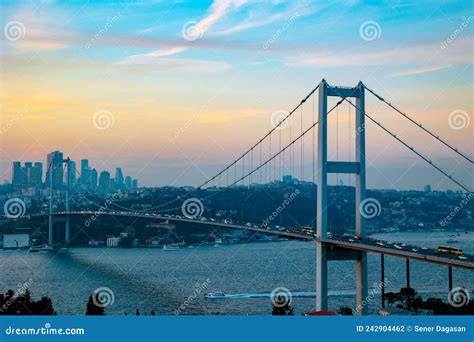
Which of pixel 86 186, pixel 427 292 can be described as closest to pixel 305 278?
pixel 427 292

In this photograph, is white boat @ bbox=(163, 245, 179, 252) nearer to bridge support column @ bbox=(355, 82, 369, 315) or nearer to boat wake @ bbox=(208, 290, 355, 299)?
boat wake @ bbox=(208, 290, 355, 299)

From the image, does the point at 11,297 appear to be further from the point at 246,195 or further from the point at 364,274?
the point at 246,195

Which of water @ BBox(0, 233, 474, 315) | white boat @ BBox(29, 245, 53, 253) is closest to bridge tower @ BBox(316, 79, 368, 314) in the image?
water @ BBox(0, 233, 474, 315)

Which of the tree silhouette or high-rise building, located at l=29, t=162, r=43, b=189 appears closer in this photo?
the tree silhouette

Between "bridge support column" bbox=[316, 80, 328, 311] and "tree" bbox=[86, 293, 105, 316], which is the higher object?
"bridge support column" bbox=[316, 80, 328, 311]

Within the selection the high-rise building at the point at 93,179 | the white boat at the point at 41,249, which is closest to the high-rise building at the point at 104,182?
the high-rise building at the point at 93,179
